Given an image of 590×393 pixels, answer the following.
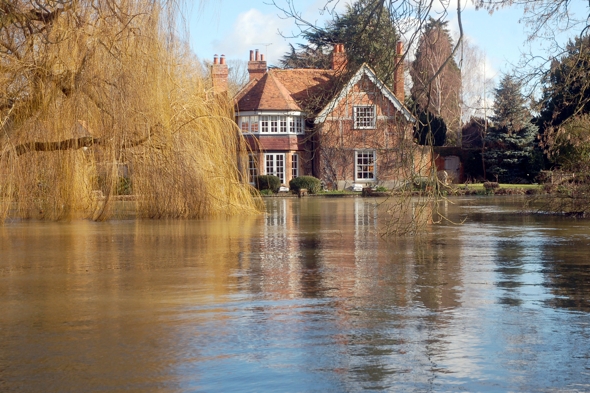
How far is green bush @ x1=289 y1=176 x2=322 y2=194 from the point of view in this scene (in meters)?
46.3

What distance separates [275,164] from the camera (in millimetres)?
50156

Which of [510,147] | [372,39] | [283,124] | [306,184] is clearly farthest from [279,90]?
[372,39]

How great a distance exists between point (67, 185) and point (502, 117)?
130ft

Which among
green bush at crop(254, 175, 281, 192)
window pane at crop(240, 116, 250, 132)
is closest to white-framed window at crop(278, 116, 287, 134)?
window pane at crop(240, 116, 250, 132)

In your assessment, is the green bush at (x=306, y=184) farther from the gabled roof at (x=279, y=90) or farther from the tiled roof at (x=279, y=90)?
the tiled roof at (x=279, y=90)

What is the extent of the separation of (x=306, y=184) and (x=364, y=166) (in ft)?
19.9

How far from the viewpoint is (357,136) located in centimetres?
4916

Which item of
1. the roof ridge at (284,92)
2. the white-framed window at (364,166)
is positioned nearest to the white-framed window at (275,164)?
the roof ridge at (284,92)

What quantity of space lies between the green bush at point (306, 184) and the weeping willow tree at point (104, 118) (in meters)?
20.1

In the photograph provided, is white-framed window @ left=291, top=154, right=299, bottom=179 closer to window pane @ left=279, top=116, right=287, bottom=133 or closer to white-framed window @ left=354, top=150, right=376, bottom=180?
window pane @ left=279, top=116, right=287, bottom=133

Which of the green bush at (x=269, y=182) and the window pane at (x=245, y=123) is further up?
the window pane at (x=245, y=123)

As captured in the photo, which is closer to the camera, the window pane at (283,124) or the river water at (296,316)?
the river water at (296,316)

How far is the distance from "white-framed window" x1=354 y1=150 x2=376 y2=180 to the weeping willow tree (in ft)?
82.4

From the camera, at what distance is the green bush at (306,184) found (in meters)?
46.3
